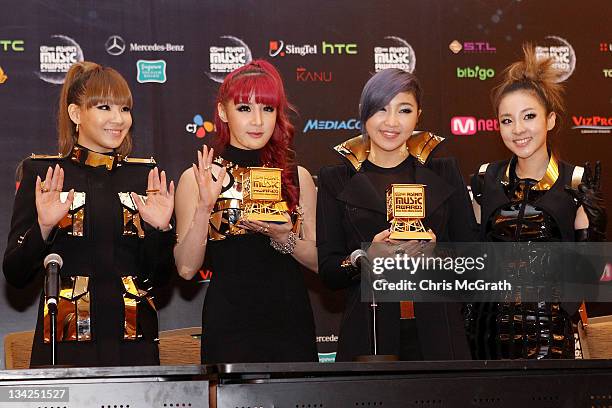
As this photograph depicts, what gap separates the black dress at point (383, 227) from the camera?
3387 mm

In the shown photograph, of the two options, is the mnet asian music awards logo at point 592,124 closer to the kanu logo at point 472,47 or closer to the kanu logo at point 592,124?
the kanu logo at point 592,124

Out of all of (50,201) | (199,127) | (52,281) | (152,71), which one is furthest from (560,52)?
(52,281)

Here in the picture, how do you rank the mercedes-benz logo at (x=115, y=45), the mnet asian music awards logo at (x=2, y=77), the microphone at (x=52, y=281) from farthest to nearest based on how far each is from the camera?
the mercedes-benz logo at (x=115, y=45), the mnet asian music awards logo at (x=2, y=77), the microphone at (x=52, y=281)

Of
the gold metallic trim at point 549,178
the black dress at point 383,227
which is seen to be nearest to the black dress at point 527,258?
the gold metallic trim at point 549,178

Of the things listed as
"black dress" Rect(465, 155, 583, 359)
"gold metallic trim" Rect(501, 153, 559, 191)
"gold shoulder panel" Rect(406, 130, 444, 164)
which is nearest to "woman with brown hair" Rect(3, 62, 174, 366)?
"gold shoulder panel" Rect(406, 130, 444, 164)

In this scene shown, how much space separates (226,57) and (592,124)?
2125mm

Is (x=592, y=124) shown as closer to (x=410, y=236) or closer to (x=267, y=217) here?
(x=410, y=236)

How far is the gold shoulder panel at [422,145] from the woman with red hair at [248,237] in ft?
1.38

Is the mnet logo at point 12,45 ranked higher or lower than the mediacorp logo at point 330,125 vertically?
higher

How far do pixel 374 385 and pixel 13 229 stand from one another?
1.58 metres

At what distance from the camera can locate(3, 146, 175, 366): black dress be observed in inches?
133

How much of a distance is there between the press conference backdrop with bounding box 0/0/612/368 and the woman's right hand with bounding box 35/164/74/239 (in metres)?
1.83

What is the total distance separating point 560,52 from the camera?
562 cm

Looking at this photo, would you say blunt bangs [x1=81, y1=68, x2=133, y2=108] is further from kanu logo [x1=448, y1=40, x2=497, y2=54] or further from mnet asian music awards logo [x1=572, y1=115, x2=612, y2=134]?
mnet asian music awards logo [x1=572, y1=115, x2=612, y2=134]
